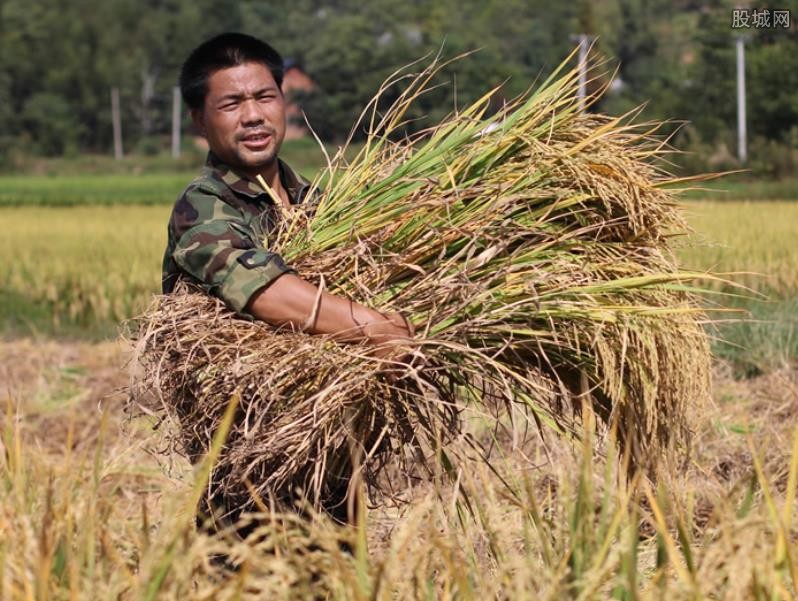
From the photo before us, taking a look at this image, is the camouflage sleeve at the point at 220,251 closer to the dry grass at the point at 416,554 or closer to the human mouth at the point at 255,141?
the human mouth at the point at 255,141

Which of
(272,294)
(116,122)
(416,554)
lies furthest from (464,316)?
(116,122)

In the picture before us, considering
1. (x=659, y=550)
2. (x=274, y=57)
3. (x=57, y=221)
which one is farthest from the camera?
(x=57, y=221)

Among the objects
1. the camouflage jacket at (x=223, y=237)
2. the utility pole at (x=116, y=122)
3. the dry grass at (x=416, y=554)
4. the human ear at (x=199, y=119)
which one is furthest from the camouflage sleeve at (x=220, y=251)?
the utility pole at (x=116, y=122)

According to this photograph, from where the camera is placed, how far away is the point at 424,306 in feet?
9.53

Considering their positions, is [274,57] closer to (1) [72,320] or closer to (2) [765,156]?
(1) [72,320]

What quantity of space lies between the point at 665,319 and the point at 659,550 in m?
0.85

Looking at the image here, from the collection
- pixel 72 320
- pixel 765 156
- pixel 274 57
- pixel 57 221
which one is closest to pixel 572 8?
pixel 765 156

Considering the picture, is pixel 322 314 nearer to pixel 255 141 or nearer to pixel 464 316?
pixel 464 316

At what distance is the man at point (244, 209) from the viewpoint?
2.82m

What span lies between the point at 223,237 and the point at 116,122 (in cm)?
→ 6418

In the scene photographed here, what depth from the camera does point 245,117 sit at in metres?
3.21

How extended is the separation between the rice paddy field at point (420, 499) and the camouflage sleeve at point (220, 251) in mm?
315

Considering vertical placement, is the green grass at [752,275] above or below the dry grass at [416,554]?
Result: below

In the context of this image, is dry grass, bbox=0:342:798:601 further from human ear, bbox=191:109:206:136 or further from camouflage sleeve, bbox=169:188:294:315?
human ear, bbox=191:109:206:136
